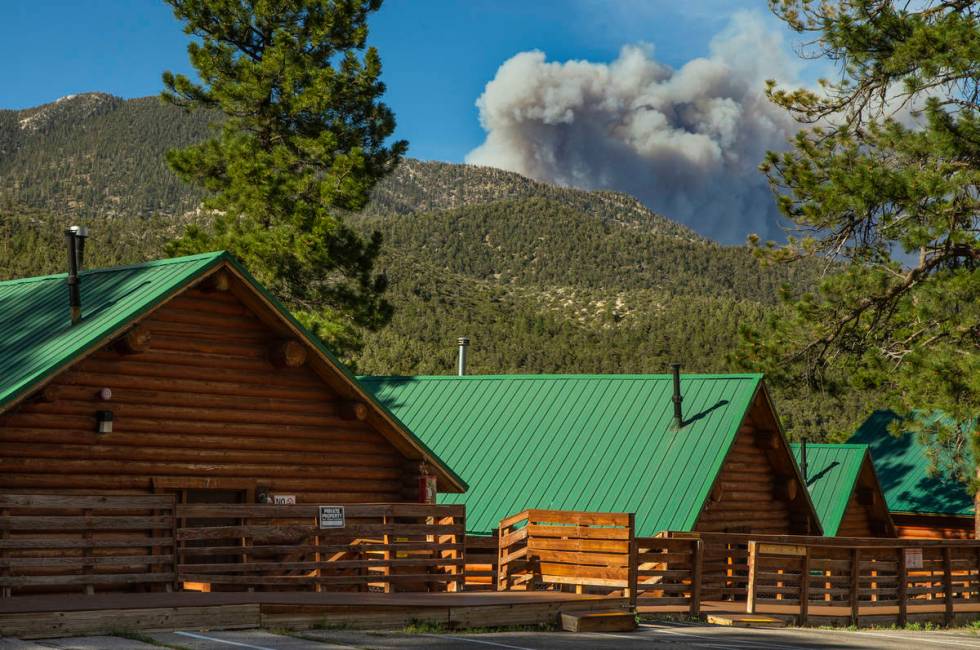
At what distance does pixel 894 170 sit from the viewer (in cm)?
2333

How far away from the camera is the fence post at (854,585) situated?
68.1ft

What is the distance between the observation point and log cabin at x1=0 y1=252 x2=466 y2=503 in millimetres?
16453

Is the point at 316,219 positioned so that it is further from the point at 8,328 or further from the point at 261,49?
the point at 8,328

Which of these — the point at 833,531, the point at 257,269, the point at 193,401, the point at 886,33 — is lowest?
the point at 833,531

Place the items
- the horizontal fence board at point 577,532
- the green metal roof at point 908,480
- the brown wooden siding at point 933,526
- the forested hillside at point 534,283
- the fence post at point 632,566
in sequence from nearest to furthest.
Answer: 1. the fence post at point 632,566
2. the horizontal fence board at point 577,532
3. the green metal roof at point 908,480
4. the brown wooden siding at point 933,526
5. the forested hillside at point 534,283

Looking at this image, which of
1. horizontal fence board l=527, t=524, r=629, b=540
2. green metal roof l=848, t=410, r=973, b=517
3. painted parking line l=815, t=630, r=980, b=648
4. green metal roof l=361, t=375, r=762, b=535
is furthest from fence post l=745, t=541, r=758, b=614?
green metal roof l=848, t=410, r=973, b=517

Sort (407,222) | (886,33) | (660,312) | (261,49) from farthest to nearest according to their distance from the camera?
1. (407,222)
2. (660,312)
3. (261,49)
4. (886,33)

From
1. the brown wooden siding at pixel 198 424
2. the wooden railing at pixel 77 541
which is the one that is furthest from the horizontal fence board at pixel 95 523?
the brown wooden siding at pixel 198 424

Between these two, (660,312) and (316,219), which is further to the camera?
(660,312)

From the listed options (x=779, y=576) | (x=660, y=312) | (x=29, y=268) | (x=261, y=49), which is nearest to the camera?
(x=779, y=576)

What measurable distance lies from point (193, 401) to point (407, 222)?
5455 inches

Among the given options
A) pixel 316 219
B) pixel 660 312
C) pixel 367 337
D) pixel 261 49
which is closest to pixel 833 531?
pixel 316 219

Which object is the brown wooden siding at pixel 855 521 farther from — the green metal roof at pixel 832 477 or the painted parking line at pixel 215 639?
the painted parking line at pixel 215 639

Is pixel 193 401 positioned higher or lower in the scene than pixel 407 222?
lower
